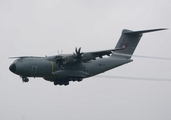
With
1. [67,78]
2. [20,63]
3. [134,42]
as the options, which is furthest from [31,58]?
[134,42]

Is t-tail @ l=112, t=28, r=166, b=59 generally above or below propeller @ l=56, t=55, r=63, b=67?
above

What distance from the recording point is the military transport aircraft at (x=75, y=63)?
26.1 m

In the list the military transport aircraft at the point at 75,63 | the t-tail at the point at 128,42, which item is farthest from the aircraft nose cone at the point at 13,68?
the t-tail at the point at 128,42

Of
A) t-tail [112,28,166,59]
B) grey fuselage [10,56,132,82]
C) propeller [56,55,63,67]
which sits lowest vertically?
grey fuselage [10,56,132,82]

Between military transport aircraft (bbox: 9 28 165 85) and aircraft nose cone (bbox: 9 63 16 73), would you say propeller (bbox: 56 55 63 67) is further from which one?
aircraft nose cone (bbox: 9 63 16 73)

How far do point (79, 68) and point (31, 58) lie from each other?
3.14m

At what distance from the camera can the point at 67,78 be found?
91.6ft

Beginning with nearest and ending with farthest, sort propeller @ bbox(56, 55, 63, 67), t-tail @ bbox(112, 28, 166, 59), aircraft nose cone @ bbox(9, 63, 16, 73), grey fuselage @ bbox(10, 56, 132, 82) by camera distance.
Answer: aircraft nose cone @ bbox(9, 63, 16, 73) → grey fuselage @ bbox(10, 56, 132, 82) → propeller @ bbox(56, 55, 63, 67) → t-tail @ bbox(112, 28, 166, 59)

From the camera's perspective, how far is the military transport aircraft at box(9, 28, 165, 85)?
2608 cm

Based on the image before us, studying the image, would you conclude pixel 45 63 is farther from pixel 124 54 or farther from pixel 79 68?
pixel 124 54

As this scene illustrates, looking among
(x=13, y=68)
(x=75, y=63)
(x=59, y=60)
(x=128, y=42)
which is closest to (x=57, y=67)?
(x=59, y=60)

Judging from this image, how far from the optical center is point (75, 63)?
27266 millimetres

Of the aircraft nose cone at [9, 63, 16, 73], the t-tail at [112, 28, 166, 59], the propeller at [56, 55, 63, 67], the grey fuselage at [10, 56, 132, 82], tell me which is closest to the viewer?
the aircraft nose cone at [9, 63, 16, 73]

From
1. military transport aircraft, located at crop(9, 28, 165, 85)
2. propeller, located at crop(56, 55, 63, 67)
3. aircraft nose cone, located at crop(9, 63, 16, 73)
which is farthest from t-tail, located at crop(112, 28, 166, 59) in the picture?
aircraft nose cone, located at crop(9, 63, 16, 73)
